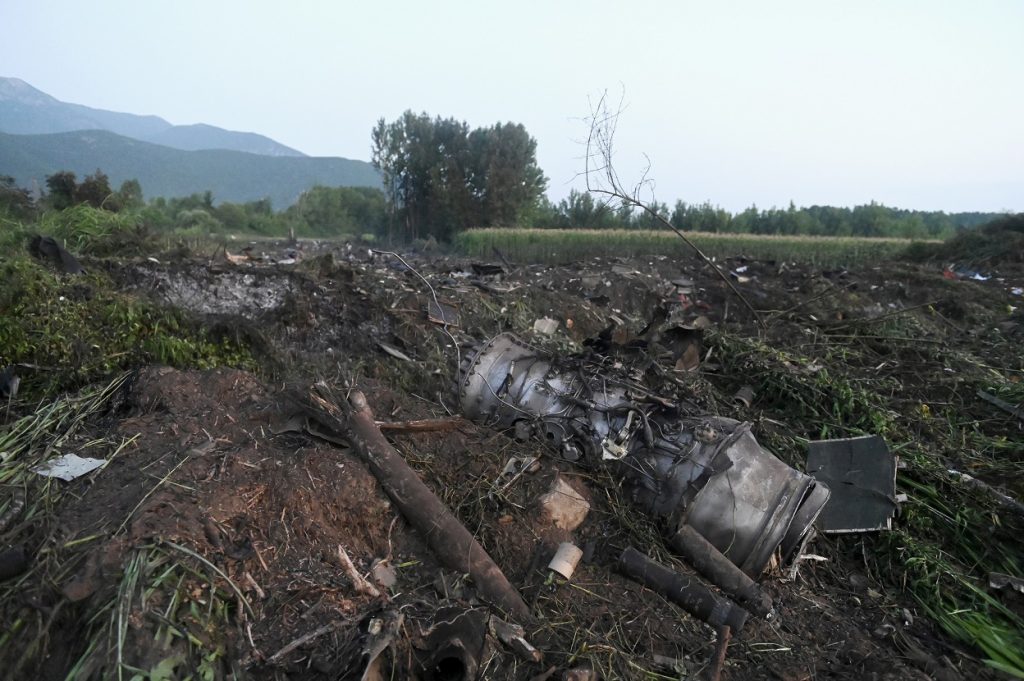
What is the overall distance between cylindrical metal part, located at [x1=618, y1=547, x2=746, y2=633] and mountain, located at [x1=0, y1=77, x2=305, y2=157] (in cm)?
7401

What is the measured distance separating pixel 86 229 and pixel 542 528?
23.6ft

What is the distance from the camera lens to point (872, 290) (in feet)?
34.8

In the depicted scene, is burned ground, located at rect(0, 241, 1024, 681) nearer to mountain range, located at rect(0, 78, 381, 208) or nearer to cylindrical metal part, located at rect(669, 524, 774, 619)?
cylindrical metal part, located at rect(669, 524, 774, 619)

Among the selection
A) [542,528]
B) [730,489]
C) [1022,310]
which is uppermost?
[1022,310]

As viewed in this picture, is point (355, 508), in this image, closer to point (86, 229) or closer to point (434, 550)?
point (434, 550)

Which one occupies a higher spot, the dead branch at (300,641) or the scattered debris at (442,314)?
the scattered debris at (442,314)

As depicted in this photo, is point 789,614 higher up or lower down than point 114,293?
lower down

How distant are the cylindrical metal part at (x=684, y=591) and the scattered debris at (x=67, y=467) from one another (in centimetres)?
243

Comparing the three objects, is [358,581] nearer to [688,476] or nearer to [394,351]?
[688,476]

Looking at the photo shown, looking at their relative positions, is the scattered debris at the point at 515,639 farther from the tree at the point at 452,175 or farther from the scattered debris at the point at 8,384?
the tree at the point at 452,175

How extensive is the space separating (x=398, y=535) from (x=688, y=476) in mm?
1487

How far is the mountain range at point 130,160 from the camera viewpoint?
1860 inches

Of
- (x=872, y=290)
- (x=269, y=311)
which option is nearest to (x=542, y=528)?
(x=269, y=311)

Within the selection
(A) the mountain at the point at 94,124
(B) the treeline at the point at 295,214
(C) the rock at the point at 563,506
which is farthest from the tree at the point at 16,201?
(A) the mountain at the point at 94,124
